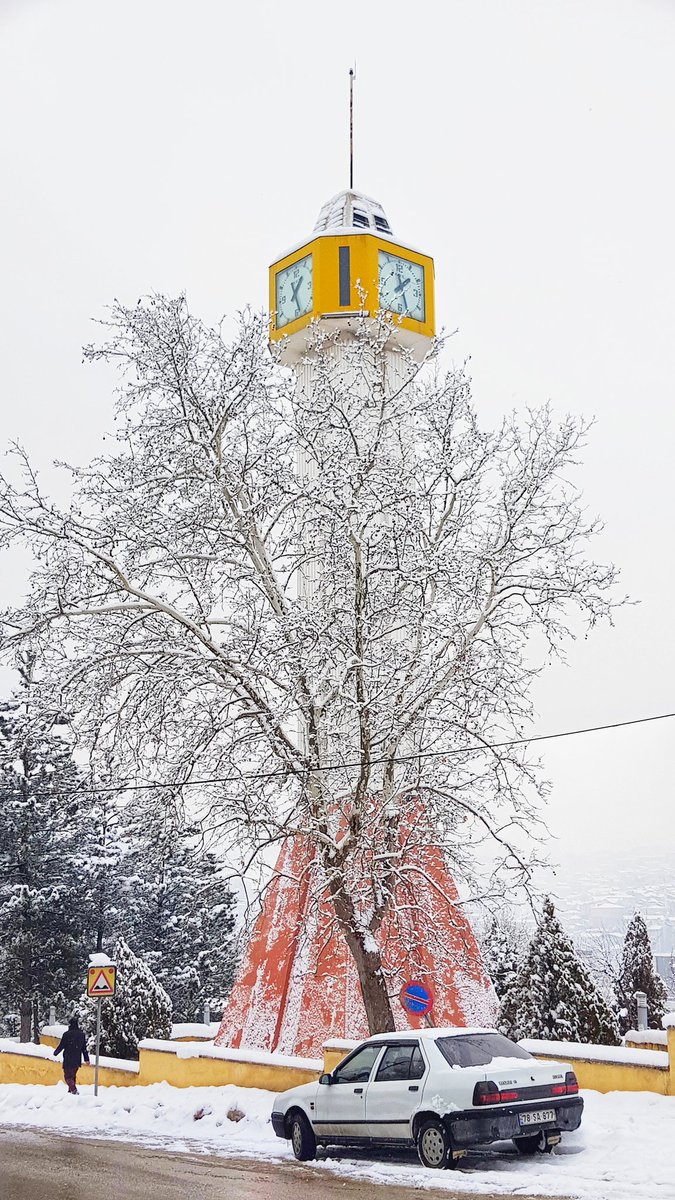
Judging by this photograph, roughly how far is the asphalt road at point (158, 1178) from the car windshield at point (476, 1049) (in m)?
1.42

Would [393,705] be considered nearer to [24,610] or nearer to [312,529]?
[312,529]

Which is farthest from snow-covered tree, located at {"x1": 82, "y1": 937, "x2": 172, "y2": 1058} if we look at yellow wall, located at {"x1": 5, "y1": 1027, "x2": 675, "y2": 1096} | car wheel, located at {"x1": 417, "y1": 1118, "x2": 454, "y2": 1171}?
car wheel, located at {"x1": 417, "y1": 1118, "x2": 454, "y2": 1171}

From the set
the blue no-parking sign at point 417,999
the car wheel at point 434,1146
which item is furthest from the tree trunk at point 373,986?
the car wheel at point 434,1146

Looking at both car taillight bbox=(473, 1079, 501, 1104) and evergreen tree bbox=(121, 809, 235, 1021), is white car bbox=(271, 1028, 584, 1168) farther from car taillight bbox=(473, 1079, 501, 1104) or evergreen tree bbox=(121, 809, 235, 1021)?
evergreen tree bbox=(121, 809, 235, 1021)

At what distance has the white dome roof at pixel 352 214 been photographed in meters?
26.5

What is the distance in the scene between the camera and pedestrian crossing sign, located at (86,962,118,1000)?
64.2ft

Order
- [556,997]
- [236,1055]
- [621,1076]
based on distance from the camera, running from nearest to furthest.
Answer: [621,1076] → [236,1055] → [556,997]

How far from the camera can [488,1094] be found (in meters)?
11.1

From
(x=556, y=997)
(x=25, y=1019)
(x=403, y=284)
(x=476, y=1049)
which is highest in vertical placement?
(x=403, y=284)

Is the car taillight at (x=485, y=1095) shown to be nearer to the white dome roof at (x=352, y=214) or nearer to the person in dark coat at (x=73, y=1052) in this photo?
→ the person in dark coat at (x=73, y=1052)

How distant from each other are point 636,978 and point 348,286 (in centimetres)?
2733

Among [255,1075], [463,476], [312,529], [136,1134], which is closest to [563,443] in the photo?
[463,476]

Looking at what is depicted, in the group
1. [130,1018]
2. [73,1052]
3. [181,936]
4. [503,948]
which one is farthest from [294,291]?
[181,936]

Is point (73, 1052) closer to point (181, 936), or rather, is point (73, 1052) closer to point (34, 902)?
point (34, 902)
